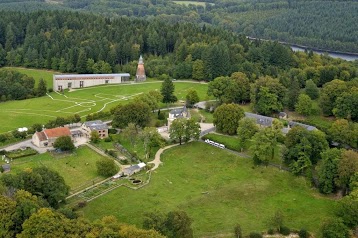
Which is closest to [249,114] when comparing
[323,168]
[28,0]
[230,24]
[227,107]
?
[227,107]

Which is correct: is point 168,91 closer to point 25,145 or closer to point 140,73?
point 140,73

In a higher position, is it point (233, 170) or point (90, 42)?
point (90, 42)

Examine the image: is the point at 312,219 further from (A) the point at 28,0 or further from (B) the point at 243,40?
(A) the point at 28,0

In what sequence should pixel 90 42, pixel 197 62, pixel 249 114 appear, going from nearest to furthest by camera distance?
pixel 249 114
pixel 197 62
pixel 90 42

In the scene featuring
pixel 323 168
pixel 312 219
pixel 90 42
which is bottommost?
pixel 312 219

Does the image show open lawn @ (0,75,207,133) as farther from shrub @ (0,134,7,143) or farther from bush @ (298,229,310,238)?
bush @ (298,229,310,238)

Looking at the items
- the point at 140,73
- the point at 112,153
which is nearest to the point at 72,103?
the point at 140,73

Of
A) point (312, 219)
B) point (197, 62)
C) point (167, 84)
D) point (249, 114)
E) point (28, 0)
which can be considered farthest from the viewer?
point (28, 0)
